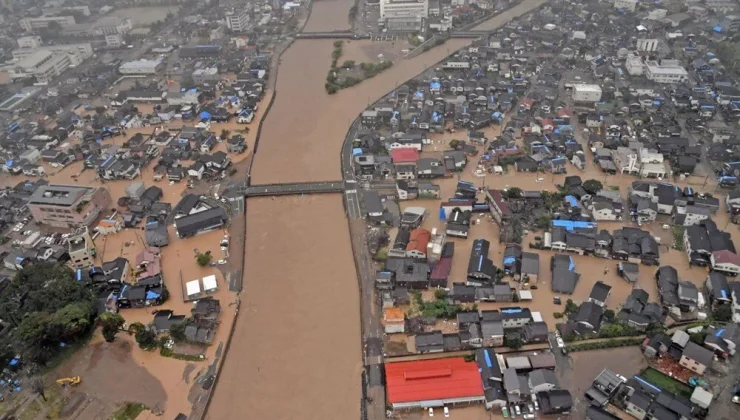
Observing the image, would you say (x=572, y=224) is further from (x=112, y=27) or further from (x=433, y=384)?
(x=112, y=27)

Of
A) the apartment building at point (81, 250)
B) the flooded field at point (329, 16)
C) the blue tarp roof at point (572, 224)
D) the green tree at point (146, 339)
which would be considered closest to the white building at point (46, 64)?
the flooded field at point (329, 16)

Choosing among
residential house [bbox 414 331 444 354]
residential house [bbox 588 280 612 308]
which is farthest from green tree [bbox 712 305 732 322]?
residential house [bbox 414 331 444 354]

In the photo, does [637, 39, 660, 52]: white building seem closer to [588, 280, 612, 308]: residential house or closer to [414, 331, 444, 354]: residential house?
[588, 280, 612, 308]: residential house

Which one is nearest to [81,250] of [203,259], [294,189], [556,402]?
[203,259]

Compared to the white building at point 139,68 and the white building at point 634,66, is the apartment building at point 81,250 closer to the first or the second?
the white building at point 139,68

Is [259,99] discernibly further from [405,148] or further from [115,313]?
[115,313]

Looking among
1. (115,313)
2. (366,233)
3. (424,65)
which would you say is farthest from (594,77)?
(115,313)

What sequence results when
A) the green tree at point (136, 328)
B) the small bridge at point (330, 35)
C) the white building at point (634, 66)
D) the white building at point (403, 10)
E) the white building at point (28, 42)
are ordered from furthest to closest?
the white building at point (403, 10) → the small bridge at point (330, 35) → the white building at point (28, 42) → the white building at point (634, 66) → the green tree at point (136, 328)
